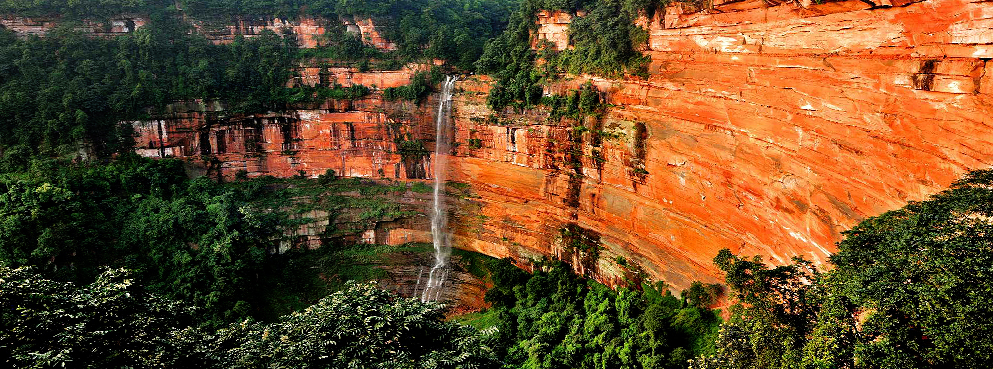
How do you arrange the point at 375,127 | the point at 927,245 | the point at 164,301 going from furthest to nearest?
the point at 375,127 → the point at 164,301 → the point at 927,245

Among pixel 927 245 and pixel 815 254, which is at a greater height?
pixel 927 245

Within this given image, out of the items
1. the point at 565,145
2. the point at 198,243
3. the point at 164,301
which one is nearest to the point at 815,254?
the point at 565,145

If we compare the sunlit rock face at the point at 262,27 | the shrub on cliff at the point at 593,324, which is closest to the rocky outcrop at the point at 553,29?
the sunlit rock face at the point at 262,27

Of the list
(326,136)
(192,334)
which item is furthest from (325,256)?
(192,334)

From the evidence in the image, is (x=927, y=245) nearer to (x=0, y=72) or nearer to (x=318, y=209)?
(x=318, y=209)

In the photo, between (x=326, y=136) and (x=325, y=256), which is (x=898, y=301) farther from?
(x=326, y=136)

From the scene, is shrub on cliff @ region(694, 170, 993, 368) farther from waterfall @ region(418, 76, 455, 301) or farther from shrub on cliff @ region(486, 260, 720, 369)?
waterfall @ region(418, 76, 455, 301)

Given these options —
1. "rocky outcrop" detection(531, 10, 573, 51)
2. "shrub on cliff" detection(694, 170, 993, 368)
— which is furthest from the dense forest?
"rocky outcrop" detection(531, 10, 573, 51)
